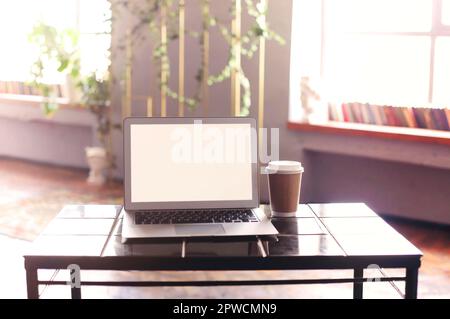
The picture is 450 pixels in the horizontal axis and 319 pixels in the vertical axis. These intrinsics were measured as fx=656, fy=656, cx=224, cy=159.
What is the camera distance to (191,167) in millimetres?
1809

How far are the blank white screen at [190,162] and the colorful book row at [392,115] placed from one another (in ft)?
7.74

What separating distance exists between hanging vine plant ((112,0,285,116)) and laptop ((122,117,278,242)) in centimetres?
213

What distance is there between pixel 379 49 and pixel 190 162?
2618 mm

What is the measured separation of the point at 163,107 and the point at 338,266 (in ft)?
10.4

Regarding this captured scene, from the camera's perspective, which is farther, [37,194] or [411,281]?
[37,194]

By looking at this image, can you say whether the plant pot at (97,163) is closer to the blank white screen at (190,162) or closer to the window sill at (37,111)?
the window sill at (37,111)

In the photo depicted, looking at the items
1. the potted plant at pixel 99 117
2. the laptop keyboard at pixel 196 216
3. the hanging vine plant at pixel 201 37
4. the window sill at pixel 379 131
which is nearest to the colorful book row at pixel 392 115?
the window sill at pixel 379 131

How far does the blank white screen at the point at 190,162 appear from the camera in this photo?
70.4 inches

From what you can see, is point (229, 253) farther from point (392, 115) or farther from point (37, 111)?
point (37, 111)

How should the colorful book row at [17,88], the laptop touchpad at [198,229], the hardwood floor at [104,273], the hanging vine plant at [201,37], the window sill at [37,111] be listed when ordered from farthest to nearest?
the colorful book row at [17,88] → the window sill at [37,111] → the hanging vine plant at [201,37] → the hardwood floor at [104,273] → the laptop touchpad at [198,229]

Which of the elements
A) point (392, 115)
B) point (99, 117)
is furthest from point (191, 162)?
point (99, 117)

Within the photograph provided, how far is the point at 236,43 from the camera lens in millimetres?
4027

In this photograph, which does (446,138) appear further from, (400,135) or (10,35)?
(10,35)
